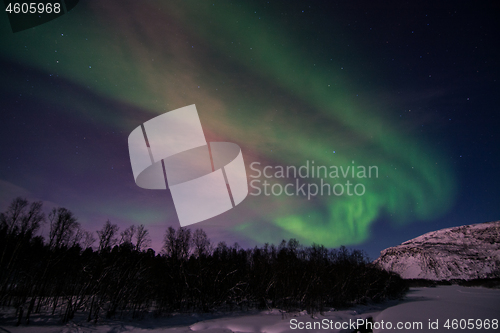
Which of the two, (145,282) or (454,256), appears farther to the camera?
(454,256)

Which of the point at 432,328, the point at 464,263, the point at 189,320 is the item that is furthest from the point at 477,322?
the point at 464,263

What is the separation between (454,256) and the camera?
Result: 366 ft

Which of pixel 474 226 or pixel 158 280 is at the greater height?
pixel 474 226

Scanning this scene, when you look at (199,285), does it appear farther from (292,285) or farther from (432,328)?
(432,328)

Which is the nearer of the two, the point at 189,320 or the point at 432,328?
the point at 432,328

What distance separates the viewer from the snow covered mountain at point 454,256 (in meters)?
100

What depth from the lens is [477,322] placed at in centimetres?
1576

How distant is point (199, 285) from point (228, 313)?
5.47 meters

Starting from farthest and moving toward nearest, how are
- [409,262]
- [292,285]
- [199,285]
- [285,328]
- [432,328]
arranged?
1. [409,262]
2. [292,285]
3. [199,285]
4. [285,328]
5. [432,328]

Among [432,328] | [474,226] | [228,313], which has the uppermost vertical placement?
[474,226]

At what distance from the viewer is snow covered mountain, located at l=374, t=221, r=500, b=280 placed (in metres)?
100

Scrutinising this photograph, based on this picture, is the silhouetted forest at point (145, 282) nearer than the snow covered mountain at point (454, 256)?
Yes

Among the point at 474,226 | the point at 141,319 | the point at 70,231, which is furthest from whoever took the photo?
the point at 474,226

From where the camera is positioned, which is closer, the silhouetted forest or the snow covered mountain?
the silhouetted forest
